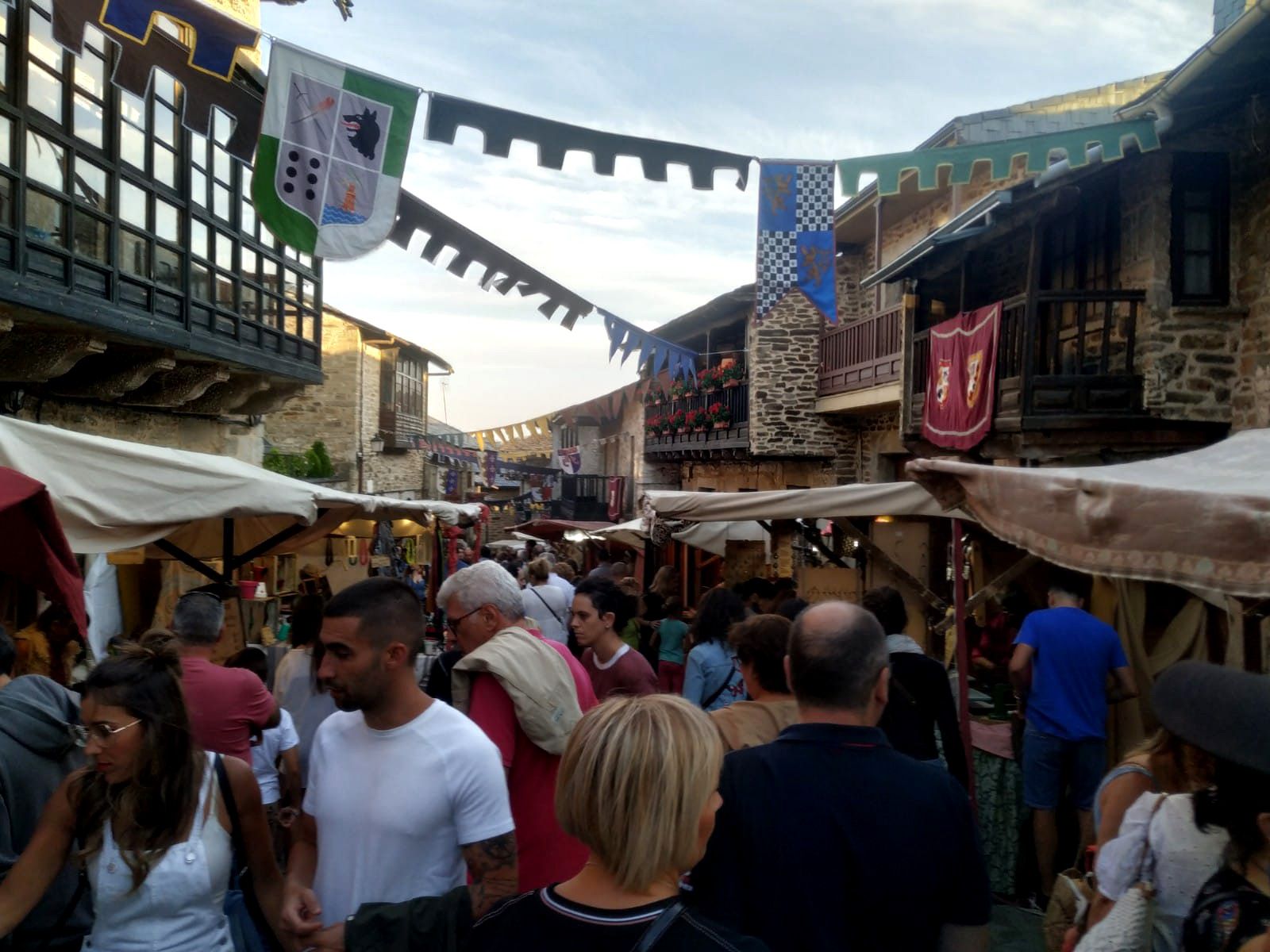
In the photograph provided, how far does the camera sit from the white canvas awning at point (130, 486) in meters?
4.11

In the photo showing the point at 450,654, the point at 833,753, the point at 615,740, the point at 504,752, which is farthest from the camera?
the point at 450,654

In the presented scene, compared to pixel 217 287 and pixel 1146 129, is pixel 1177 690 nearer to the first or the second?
pixel 1146 129

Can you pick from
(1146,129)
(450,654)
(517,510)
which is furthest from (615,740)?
(517,510)

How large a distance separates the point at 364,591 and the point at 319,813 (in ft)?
1.85

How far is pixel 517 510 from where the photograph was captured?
46.2 m

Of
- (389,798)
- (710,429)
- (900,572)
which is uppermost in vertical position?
(710,429)

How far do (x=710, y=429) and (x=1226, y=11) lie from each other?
13.8 metres

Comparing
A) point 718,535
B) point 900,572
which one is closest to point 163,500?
point 900,572

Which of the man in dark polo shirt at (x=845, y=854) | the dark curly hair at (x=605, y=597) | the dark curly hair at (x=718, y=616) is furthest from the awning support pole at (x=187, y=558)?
the man in dark polo shirt at (x=845, y=854)

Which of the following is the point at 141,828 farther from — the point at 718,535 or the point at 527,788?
the point at 718,535

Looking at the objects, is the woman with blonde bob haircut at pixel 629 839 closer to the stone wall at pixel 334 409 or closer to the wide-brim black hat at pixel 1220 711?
the wide-brim black hat at pixel 1220 711

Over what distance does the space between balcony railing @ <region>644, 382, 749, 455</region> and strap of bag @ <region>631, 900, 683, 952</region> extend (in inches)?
784

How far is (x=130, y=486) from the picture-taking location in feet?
14.8

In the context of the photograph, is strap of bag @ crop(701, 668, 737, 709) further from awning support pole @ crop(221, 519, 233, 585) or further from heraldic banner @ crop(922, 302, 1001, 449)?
heraldic banner @ crop(922, 302, 1001, 449)
